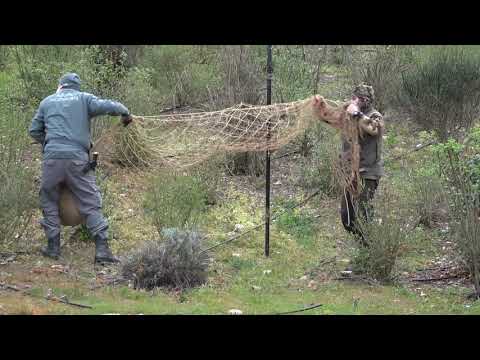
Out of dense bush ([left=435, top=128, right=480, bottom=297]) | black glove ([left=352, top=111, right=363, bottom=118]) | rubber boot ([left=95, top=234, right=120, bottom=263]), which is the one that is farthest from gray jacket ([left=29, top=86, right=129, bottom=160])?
dense bush ([left=435, top=128, right=480, bottom=297])

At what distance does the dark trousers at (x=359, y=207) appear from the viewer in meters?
7.98

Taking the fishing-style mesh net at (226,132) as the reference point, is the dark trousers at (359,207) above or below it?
below

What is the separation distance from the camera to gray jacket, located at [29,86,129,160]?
25.6 feet

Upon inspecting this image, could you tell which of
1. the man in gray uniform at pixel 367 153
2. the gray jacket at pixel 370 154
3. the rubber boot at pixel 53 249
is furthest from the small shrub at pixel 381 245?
the rubber boot at pixel 53 249

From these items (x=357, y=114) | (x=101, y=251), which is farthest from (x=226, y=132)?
(x=101, y=251)

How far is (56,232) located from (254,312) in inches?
94.9

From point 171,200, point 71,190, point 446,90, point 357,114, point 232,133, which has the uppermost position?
point 446,90

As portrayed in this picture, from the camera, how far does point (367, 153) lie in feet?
26.6

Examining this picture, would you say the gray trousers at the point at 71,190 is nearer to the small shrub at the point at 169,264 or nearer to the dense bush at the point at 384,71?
the small shrub at the point at 169,264

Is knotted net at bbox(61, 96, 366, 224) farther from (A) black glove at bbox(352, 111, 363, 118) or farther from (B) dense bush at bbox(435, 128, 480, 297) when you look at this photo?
(B) dense bush at bbox(435, 128, 480, 297)

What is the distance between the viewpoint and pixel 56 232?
8156 mm

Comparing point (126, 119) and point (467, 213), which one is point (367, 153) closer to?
point (467, 213)

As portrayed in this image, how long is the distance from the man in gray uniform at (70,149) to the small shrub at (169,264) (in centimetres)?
70

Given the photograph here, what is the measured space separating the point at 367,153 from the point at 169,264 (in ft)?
7.43
